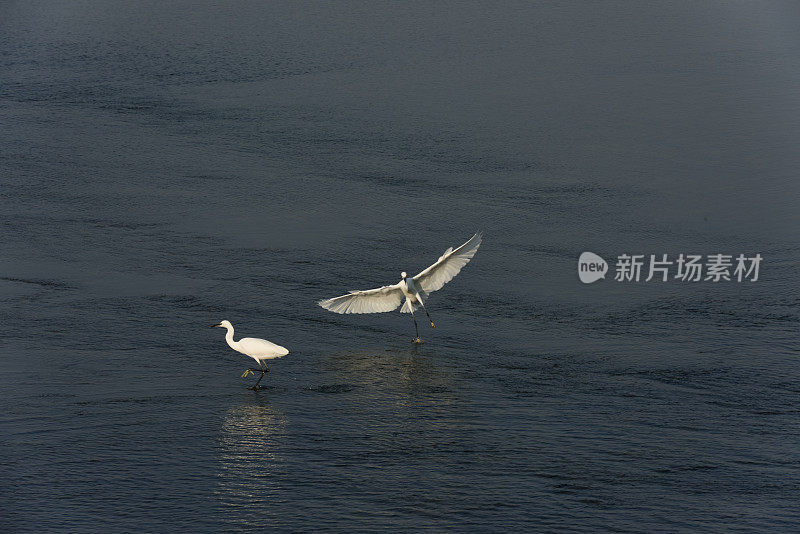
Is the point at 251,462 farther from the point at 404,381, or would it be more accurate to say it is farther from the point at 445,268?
the point at 445,268

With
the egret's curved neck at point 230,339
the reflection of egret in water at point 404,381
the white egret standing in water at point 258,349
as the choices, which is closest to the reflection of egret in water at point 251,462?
the white egret standing in water at point 258,349

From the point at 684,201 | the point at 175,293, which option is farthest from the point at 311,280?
the point at 684,201

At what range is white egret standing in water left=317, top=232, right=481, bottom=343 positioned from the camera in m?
18.2

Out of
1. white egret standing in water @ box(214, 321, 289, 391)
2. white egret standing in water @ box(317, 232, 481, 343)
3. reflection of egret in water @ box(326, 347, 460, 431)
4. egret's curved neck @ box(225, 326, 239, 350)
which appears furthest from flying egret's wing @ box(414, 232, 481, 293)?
egret's curved neck @ box(225, 326, 239, 350)

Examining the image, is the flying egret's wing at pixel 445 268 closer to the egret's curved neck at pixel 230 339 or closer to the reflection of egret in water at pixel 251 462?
the egret's curved neck at pixel 230 339

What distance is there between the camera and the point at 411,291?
720 inches

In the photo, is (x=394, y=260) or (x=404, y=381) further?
(x=394, y=260)

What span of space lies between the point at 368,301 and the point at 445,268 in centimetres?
151

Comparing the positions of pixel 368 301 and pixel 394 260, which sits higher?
pixel 394 260

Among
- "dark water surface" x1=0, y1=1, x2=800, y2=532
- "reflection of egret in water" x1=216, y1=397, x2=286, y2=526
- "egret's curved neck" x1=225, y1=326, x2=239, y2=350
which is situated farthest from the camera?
"egret's curved neck" x1=225, y1=326, x2=239, y2=350

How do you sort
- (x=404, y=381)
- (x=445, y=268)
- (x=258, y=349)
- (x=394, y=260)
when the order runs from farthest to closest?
(x=394, y=260) < (x=445, y=268) < (x=404, y=381) < (x=258, y=349)

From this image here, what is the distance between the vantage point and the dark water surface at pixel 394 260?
13.2 metres

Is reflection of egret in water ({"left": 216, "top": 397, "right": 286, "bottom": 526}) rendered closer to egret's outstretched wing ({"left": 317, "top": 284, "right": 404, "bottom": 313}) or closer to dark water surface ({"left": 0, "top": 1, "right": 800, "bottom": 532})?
dark water surface ({"left": 0, "top": 1, "right": 800, "bottom": 532})

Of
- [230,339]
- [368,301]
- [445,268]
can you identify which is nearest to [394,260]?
[445,268]
